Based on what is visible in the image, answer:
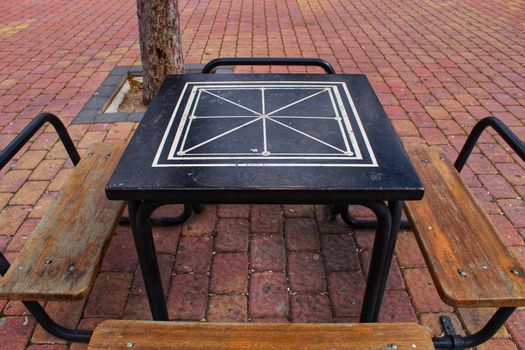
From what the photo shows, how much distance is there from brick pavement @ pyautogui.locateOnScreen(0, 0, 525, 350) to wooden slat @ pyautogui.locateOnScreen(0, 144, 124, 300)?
0.53 metres

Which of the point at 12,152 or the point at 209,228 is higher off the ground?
the point at 12,152

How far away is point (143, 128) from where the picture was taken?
184 centimetres

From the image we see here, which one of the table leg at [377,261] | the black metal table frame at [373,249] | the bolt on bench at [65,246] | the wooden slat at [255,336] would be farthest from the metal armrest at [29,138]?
the table leg at [377,261]

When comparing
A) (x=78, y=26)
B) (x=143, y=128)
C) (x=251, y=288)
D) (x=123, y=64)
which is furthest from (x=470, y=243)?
(x=78, y=26)

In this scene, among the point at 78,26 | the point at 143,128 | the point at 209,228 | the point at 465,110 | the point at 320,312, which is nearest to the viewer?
the point at 143,128

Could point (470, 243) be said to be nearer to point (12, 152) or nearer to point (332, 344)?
point (332, 344)

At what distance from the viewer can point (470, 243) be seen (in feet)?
5.74

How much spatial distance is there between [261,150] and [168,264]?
1064 mm

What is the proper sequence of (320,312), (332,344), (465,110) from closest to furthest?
1. (332,344)
2. (320,312)
3. (465,110)

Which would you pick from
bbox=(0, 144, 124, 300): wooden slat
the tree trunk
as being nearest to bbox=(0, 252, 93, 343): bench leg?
bbox=(0, 144, 124, 300): wooden slat

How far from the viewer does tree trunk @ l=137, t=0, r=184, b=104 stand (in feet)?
11.9

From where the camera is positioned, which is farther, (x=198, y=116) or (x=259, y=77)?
(x=259, y=77)

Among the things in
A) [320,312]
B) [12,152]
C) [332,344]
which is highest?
[12,152]

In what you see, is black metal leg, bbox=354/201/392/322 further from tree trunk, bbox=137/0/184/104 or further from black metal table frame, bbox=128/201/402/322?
tree trunk, bbox=137/0/184/104
